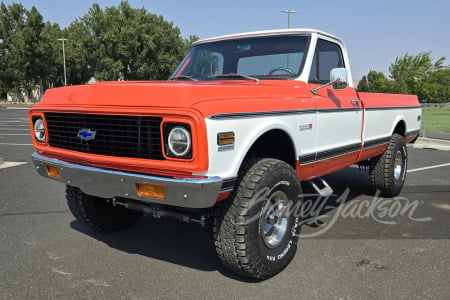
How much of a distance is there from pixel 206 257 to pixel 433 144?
1063 centimetres

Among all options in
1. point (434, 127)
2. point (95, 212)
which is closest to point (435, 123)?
point (434, 127)

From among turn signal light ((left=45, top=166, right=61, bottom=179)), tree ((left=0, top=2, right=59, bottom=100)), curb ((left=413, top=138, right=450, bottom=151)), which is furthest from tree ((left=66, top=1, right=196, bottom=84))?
turn signal light ((left=45, top=166, right=61, bottom=179))

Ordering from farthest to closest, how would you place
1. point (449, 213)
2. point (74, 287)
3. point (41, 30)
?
point (41, 30) → point (449, 213) → point (74, 287)

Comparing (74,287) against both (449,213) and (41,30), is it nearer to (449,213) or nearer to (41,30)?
(449,213)

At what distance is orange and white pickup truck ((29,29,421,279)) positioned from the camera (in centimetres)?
253

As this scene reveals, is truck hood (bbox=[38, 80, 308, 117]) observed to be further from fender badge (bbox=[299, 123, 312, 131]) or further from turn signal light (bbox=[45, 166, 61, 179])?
turn signal light (bbox=[45, 166, 61, 179])

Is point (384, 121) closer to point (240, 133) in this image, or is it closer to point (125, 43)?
point (240, 133)

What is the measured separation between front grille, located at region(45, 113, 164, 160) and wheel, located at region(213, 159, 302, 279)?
650 millimetres

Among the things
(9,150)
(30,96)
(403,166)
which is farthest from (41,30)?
(403,166)

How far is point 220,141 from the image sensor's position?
8.30 ft

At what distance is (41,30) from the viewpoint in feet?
141

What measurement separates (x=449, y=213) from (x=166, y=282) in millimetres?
3575

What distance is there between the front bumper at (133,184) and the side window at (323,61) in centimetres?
192

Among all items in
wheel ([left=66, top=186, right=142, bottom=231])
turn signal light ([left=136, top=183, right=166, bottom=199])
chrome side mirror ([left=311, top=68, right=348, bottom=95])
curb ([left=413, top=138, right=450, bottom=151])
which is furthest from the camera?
curb ([left=413, top=138, right=450, bottom=151])
